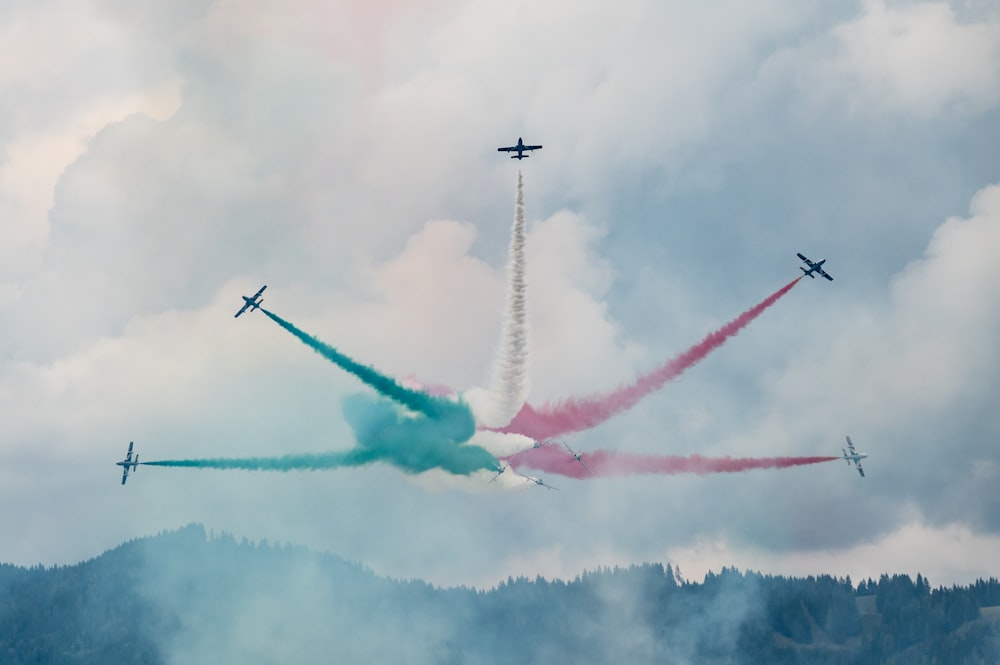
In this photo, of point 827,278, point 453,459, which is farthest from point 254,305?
point 827,278

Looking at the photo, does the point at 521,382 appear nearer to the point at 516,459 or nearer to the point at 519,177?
the point at 516,459

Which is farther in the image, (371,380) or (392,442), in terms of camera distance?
(392,442)

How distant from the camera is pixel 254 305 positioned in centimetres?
17125

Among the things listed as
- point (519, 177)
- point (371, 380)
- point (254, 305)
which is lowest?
point (371, 380)

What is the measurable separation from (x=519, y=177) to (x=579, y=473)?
4701cm

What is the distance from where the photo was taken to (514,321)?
546ft

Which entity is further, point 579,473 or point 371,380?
point 579,473

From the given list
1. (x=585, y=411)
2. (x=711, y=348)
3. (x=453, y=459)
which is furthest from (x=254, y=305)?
(x=711, y=348)

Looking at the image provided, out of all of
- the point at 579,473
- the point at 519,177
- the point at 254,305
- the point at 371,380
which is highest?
the point at 519,177

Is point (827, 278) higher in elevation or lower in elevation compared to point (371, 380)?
higher

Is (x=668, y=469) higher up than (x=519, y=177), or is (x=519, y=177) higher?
(x=519, y=177)

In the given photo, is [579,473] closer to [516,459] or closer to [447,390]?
[516,459]

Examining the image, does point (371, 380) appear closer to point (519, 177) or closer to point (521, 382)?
Result: point (521, 382)

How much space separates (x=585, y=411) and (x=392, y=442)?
2955cm
